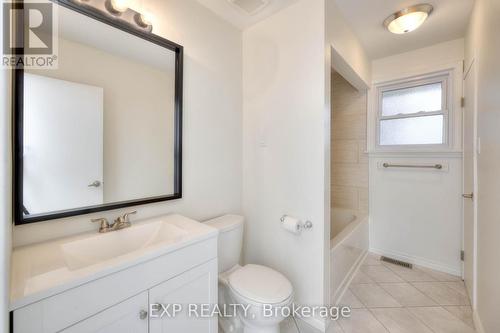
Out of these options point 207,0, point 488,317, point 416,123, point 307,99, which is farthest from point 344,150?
point 207,0

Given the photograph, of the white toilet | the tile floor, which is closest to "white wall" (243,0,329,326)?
the white toilet

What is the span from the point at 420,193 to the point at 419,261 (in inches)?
30.7

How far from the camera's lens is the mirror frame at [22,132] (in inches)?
37.0

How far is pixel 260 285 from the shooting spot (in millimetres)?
1378

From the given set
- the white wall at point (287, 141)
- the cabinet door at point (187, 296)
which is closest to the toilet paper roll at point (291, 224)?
the white wall at point (287, 141)

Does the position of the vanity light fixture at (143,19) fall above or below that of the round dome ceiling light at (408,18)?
below

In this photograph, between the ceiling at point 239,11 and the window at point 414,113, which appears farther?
the window at point 414,113

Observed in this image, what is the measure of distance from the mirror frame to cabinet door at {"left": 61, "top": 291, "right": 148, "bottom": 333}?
21.5 inches

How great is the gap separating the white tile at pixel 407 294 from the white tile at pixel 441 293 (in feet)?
0.21

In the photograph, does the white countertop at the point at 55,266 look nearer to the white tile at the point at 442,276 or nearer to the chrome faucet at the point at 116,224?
the chrome faucet at the point at 116,224

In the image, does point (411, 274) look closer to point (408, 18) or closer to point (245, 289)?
point (245, 289)

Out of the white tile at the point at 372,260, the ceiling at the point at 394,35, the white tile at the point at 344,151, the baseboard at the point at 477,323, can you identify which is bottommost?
the white tile at the point at 372,260

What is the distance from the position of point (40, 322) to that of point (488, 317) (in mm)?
2246

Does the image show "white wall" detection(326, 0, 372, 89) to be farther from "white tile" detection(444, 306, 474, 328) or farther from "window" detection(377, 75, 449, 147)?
"white tile" detection(444, 306, 474, 328)
